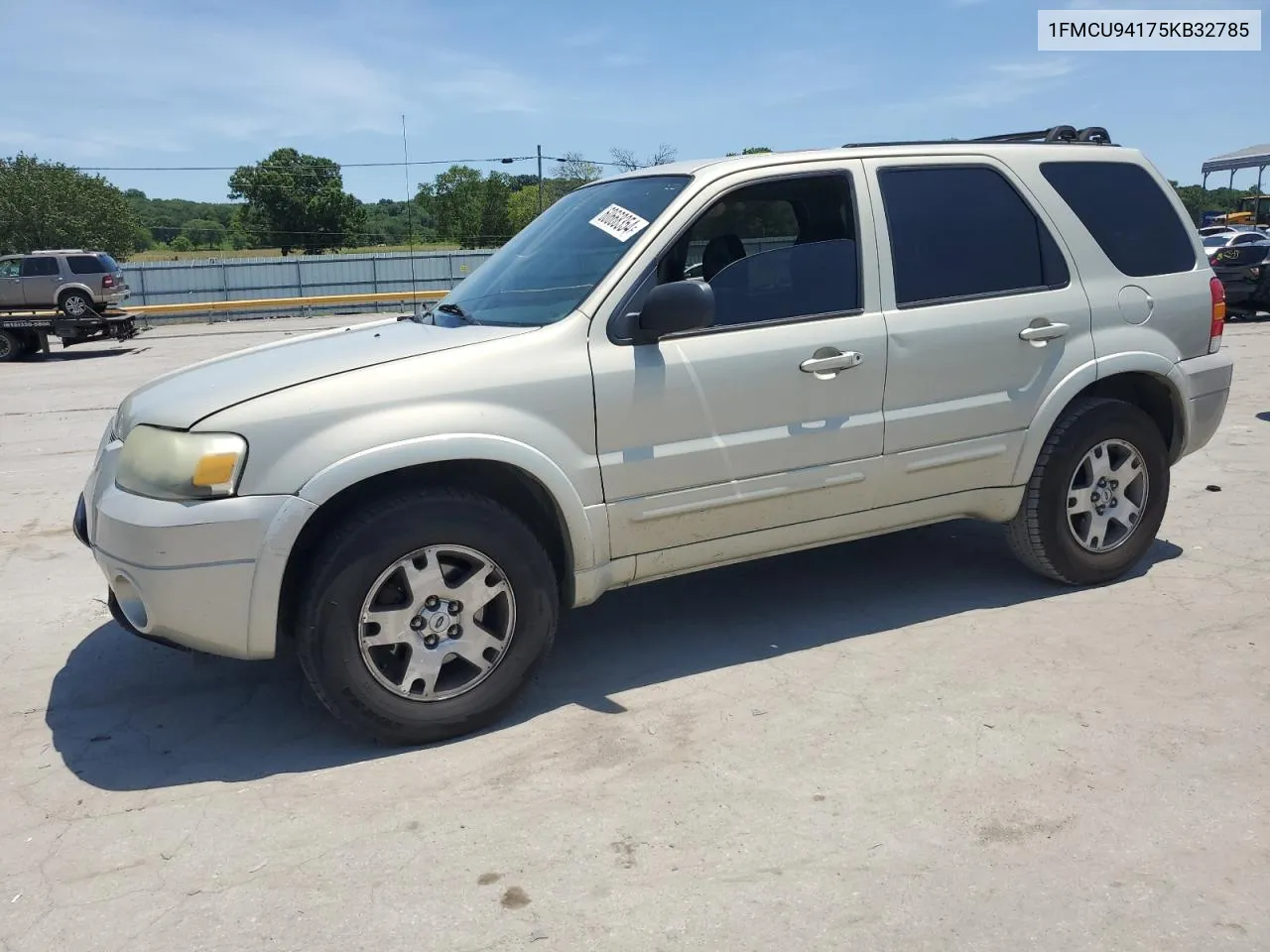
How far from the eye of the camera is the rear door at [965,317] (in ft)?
13.8

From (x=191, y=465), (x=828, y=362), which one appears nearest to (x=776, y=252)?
(x=828, y=362)

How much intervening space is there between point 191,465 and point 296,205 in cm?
9894

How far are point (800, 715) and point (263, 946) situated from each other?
6.17 ft

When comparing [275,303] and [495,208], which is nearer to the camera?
[275,303]

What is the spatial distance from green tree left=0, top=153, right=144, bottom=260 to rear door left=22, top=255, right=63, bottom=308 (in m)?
50.4

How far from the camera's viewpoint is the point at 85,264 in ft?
72.7

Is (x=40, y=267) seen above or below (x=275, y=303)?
above

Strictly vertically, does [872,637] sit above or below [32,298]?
below

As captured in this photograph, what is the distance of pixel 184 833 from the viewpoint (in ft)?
9.98

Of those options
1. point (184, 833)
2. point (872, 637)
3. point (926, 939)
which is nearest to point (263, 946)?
point (184, 833)

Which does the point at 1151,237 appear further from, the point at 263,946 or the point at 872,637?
the point at 263,946

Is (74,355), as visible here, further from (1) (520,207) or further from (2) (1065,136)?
(1) (520,207)

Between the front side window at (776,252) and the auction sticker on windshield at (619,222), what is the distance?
175 millimetres

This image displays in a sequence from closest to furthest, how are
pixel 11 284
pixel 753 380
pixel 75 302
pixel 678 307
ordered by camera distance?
pixel 678 307 → pixel 753 380 → pixel 75 302 → pixel 11 284
